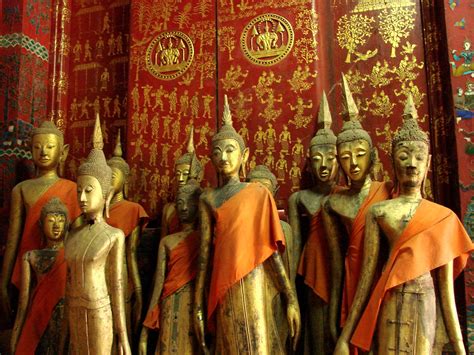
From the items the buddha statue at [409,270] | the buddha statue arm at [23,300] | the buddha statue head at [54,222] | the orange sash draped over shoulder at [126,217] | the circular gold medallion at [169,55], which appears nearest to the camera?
the buddha statue at [409,270]

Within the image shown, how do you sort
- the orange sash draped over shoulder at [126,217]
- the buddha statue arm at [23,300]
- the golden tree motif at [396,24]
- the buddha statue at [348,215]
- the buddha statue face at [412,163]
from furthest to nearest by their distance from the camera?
1. the golden tree motif at [396,24]
2. the orange sash draped over shoulder at [126,217]
3. the buddha statue arm at [23,300]
4. the buddha statue at [348,215]
5. the buddha statue face at [412,163]

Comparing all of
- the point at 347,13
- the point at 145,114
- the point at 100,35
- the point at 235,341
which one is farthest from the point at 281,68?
the point at 235,341

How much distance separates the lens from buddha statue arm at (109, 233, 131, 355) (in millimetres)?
3934

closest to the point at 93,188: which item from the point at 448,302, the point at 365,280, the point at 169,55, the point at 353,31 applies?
the point at 365,280

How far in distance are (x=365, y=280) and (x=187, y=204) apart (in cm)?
164

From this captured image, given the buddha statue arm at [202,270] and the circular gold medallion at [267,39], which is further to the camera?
the circular gold medallion at [267,39]

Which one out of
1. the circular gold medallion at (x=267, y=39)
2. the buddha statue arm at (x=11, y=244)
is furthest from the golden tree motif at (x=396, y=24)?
the buddha statue arm at (x=11, y=244)

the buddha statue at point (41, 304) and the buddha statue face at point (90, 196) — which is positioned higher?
the buddha statue face at point (90, 196)

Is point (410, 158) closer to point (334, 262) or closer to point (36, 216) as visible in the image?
point (334, 262)

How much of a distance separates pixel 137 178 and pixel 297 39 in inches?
85.8

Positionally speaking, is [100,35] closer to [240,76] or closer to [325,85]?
[240,76]

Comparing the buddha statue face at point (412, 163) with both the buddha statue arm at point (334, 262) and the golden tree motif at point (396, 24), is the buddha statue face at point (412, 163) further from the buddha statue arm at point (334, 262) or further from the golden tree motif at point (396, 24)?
the golden tree motif at point (396, 24)

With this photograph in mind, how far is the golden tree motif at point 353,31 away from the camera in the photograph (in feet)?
19.2

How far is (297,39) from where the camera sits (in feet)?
18.6
